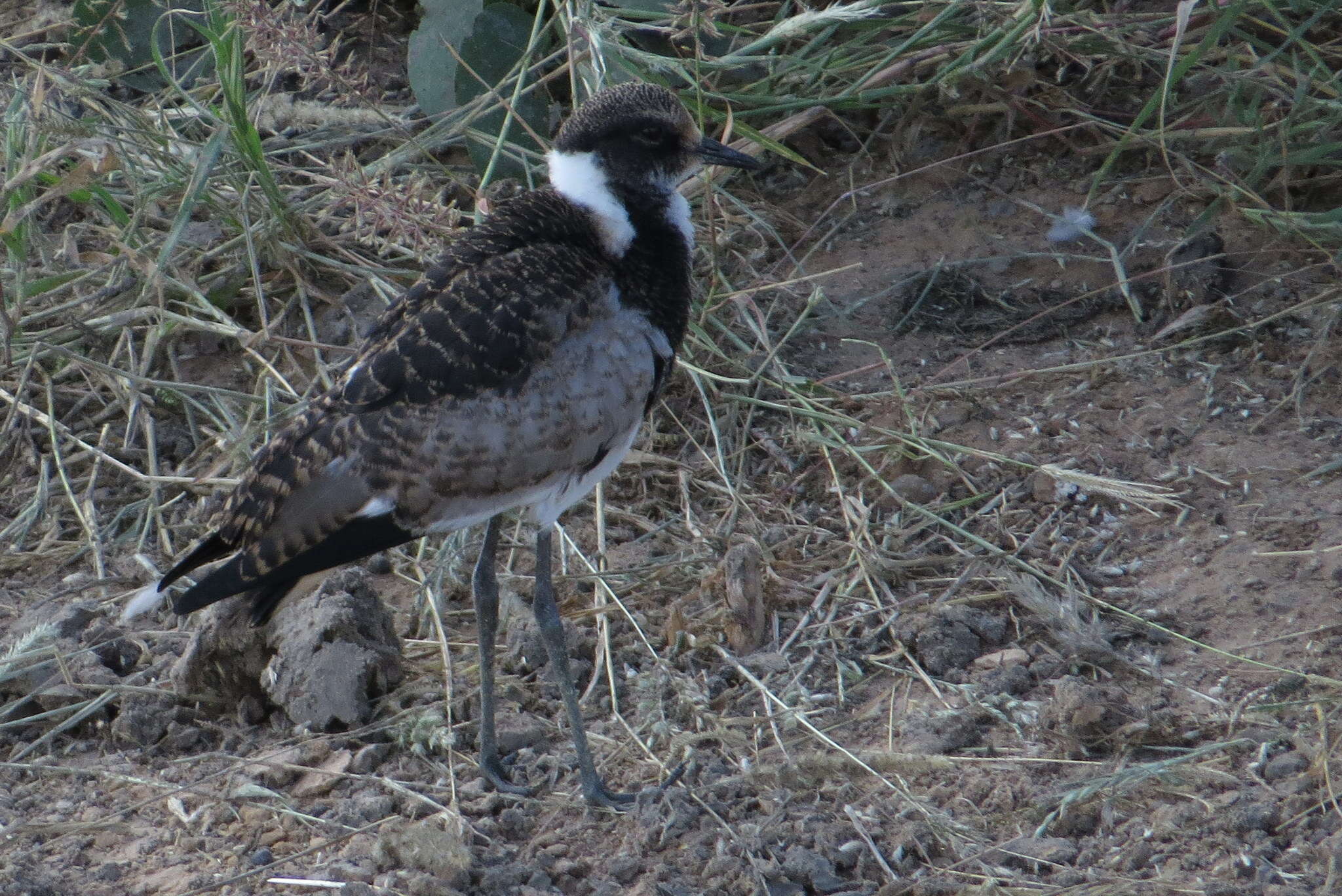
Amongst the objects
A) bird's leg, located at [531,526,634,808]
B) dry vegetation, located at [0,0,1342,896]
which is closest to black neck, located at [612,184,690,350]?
bird's leg, located at [531,526,634,808]

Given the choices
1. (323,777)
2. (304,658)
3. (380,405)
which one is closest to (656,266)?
(380,405)

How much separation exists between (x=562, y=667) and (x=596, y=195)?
1.19m

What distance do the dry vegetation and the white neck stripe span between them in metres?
0.71

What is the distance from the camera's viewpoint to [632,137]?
3.57m

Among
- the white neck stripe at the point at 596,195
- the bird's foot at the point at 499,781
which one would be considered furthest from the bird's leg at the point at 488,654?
the white neck stripe at the point at 596,195

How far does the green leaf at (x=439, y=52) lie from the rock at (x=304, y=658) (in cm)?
206

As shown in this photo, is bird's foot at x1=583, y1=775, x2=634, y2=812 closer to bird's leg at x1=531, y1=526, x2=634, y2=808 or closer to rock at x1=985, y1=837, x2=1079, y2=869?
bird's leg at x1=531, y1=526, x2=634, y2=808

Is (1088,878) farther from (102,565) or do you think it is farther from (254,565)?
(102,565)

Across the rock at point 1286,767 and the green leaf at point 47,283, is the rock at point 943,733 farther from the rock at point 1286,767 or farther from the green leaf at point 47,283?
the green leaf at point 47,283

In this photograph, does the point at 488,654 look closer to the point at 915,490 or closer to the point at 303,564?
the point at 303,564

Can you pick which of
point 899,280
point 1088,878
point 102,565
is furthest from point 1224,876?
point 102,565

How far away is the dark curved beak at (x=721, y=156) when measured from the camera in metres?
3.67

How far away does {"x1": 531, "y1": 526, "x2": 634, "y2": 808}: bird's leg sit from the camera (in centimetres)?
326

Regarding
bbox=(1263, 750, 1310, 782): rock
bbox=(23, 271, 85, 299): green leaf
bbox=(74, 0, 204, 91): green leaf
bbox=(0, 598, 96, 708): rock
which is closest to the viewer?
bbox=(1263, 750, 1310, 782): rock
